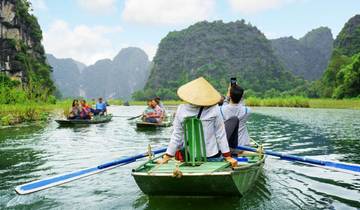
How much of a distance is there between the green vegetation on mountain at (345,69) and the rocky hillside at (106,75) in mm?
118208

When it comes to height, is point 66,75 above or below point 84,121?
above

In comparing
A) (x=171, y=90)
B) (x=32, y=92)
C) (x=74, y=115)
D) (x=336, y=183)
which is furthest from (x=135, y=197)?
(x=171, y=90)

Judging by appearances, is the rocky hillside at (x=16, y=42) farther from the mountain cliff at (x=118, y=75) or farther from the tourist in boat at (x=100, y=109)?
the mountain cliff at (x=118, y=75)

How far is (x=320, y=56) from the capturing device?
118m

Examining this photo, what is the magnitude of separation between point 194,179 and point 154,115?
11.1m

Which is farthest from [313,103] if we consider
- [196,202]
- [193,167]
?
[193,167]

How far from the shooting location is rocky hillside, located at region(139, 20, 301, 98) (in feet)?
281

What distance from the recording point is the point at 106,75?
186625mm

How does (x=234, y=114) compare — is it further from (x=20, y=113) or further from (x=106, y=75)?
(x=106, y=75)

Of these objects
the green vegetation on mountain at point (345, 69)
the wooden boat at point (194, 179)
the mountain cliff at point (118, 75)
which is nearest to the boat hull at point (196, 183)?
the wooden boat at point (194, 179)

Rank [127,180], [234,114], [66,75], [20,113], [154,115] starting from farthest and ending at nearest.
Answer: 1. [66,75]
2. [20,113]
3. [154,115]
4. [127,180]
5. [234,114]

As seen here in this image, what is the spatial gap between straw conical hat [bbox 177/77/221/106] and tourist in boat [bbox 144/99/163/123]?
1043cm

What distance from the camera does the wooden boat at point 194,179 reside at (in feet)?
13.3

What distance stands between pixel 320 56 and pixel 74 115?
4445 inches
